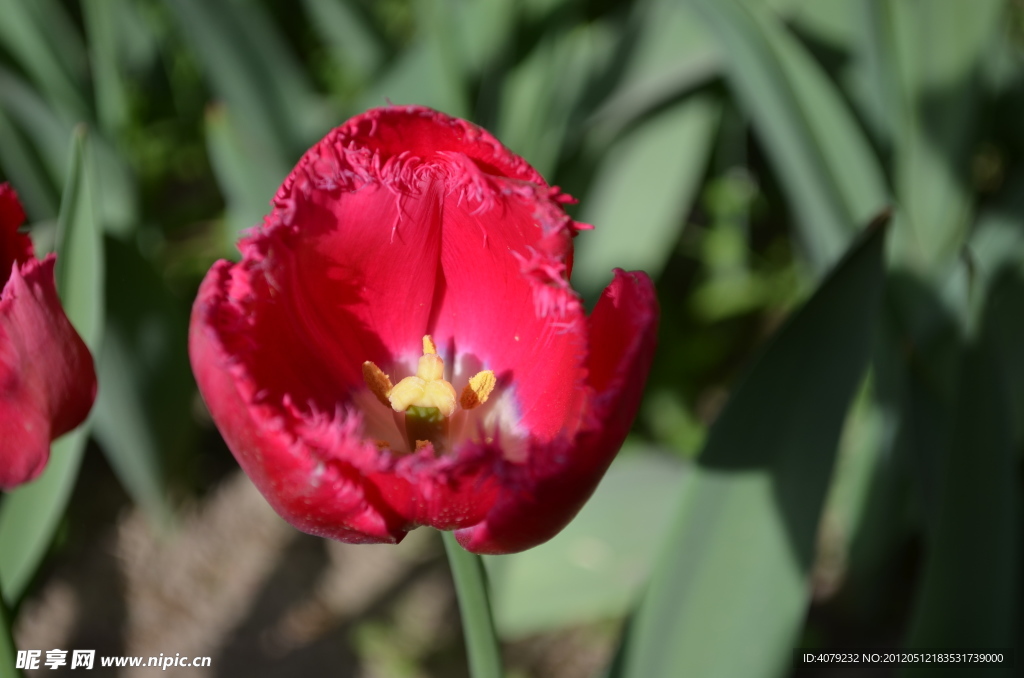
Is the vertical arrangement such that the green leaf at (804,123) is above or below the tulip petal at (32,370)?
below

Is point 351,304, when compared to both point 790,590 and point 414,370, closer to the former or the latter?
point 414,370

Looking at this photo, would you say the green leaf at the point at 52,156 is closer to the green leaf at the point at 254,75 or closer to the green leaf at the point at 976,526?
the green leaf at the point at 254,75

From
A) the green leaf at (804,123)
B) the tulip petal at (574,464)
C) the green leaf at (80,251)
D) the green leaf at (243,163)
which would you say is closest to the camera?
the tulip petal at (574,464)

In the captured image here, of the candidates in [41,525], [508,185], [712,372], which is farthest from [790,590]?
[712,372]

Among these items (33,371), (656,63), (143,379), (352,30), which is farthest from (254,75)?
(33,371)

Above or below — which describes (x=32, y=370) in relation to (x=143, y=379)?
above

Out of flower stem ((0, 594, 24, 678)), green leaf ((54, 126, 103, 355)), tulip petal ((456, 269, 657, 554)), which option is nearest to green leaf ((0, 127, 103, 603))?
green leaf ((54, 126, 103, 355))

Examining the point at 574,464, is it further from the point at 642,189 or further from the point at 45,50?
the point at 45,50

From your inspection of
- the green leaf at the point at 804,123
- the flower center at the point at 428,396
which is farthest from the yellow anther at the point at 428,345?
the green leaf at the point at 804,123
